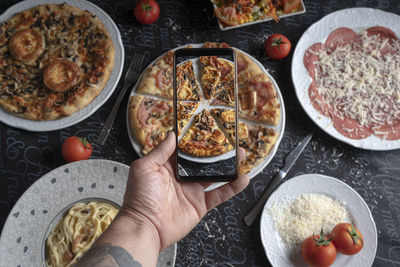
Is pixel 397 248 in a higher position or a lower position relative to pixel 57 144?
lower

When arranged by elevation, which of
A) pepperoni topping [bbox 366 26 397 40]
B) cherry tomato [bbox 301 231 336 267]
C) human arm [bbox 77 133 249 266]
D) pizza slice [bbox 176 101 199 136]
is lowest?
cherry tomato [bbox 301 231 336 267]

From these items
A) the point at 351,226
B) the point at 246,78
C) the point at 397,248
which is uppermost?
the point at 246,78

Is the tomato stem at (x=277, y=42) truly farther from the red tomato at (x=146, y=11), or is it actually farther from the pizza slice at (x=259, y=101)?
the red tomato at (x=146, y=11)

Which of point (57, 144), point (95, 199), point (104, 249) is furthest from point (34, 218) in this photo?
point (104, 249)

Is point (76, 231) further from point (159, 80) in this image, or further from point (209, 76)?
point (209, 76)

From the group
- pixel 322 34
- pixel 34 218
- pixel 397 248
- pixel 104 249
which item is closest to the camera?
pixel 104 249

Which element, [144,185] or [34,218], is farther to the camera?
[34,218]

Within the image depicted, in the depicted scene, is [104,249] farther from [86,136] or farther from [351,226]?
[351,226]

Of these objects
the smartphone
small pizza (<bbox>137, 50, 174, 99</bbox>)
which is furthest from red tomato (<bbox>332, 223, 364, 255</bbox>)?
small pizza (<bbox>137, 50, 174, 99</bbox>)

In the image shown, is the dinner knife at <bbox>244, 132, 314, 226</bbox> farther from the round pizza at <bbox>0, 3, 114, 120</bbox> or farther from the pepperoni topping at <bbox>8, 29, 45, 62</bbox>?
the pepperoni topping at <bbox>8, 29, 45, 62</bbox>
